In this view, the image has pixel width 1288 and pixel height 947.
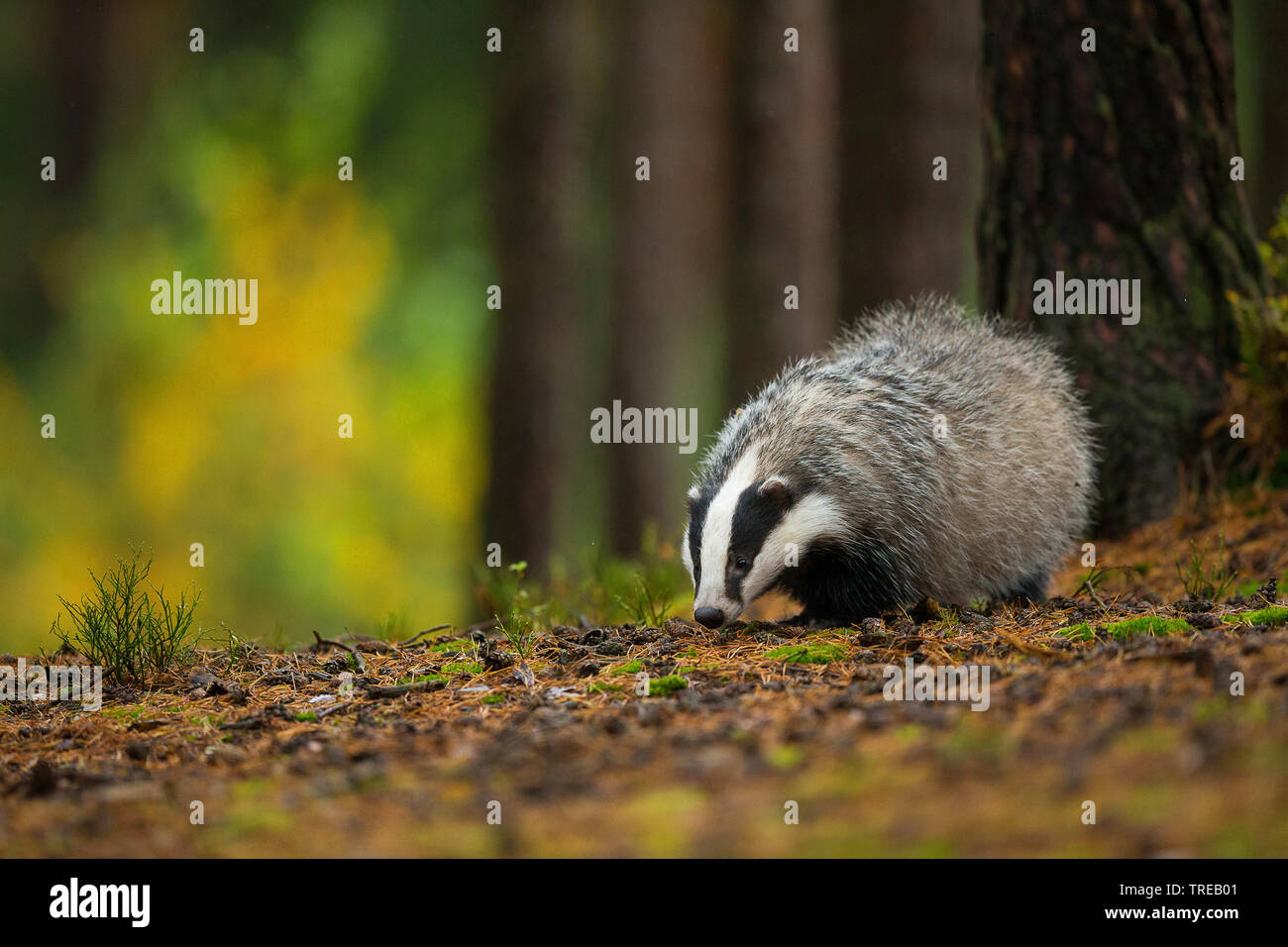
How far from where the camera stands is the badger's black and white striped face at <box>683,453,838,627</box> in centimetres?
604

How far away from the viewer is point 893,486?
6434 millimetres

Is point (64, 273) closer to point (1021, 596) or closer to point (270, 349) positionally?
point (270, 349)

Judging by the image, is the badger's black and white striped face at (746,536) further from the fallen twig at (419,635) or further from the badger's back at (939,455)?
the fallen twig at (419,635)

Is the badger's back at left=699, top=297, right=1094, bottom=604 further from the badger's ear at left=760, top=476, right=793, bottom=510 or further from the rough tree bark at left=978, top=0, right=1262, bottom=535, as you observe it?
the rough tree bark at left=978, top=0, right=1262, bottom=535

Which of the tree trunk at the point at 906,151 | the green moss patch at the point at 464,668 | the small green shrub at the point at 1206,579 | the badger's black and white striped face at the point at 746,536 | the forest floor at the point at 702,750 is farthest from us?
the tree trunk at the point at 906,151

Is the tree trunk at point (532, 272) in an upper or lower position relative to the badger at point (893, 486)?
upper

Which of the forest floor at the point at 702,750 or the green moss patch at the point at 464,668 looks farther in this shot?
the green moss patch at the point at 464,668

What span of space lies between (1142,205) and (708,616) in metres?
3.87

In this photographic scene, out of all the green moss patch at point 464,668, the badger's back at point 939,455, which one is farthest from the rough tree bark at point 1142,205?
the green moss patch at point 464,668

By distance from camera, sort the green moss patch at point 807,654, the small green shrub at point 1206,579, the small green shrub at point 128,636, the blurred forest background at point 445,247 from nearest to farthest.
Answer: the green moss patch at point 807,654, the small green shrub at point 128,636, the small green shrub at point 1206,579, the blurred forest background at point 445,247

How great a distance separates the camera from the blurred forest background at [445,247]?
11.3 meters

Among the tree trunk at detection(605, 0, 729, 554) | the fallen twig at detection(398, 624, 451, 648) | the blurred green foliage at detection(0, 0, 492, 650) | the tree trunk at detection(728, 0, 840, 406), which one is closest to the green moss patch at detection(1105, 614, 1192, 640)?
the fallen twig at detection(398, 624, 451, 648)
